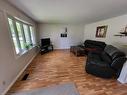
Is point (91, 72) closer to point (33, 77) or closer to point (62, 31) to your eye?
point (33, 77)

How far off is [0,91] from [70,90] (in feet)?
5.03

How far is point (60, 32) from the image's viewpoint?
6453 millimetres

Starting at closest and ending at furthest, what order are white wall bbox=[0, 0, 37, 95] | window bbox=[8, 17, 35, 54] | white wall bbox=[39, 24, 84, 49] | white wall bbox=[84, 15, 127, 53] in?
1. white wall bbox=[0, 0, 37, 95]
2. window bbox=[8, 17, 35, 54]
3. white wall bbox=[84, 15, 127, 53]
4. white wall bbox=[39, 24, 84, 49]

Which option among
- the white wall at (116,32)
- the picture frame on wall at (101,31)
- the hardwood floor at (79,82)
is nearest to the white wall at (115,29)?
the white wall at (116,32)

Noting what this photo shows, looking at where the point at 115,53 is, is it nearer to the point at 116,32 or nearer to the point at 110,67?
the point at 110,67

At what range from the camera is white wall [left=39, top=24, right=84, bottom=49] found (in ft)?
20.3

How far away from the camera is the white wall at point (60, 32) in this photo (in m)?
6.18

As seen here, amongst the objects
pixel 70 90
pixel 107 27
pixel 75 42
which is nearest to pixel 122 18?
pixel 107 27

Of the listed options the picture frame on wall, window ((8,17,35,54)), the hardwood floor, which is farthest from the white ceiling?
the hardwood floor

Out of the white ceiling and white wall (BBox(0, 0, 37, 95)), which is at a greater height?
the white ceiling

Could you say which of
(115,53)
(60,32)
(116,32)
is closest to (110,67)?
Answer: (115,53)

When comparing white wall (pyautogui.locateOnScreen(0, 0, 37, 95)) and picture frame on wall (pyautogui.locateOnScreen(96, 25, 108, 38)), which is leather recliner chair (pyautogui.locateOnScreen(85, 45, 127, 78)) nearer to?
picture frame on wall (pyautogui.locateOnScreen(96, 25, 108, 38))

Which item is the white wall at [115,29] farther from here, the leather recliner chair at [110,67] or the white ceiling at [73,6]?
the leather recliner chair at [110,67]

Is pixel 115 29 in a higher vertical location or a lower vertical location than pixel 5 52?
higher
